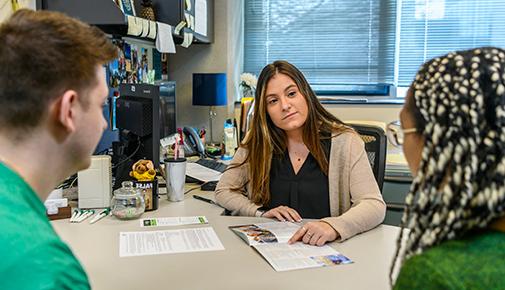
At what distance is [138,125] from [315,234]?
109 cm

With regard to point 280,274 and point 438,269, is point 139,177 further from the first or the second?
point 438,269

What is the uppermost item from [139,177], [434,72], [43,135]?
[434,72]

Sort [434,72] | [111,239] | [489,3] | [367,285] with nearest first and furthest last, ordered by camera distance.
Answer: [434,72]
[367,285]
[111,239]
[489,3]

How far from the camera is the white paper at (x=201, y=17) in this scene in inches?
135

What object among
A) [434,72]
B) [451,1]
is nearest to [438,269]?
[434,72]

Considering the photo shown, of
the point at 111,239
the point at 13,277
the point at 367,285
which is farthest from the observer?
Answer: the point at 111,239

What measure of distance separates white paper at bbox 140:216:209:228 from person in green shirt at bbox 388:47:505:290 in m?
1.05

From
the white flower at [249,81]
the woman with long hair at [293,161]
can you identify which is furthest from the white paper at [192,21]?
the woman with long hair at [293,161]

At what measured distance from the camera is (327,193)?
1996mm

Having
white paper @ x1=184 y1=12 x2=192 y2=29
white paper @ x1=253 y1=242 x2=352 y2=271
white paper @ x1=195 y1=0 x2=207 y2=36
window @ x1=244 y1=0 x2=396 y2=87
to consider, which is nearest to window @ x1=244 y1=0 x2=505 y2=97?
window @ x1=244 y1=0 x2=396 y2=87

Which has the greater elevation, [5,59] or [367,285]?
[5,59]

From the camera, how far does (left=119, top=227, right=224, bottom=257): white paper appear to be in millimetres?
1490

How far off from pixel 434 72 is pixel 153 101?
1600 mm

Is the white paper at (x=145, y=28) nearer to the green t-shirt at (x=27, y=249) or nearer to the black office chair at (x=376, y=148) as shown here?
the black office chair at (x=376, y=148)
